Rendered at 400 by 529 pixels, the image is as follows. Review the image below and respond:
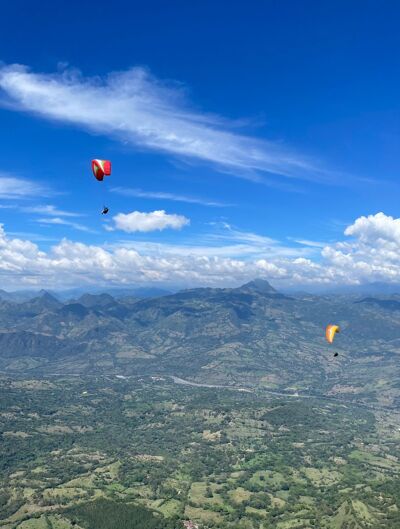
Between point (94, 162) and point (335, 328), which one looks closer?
point (94, 162)

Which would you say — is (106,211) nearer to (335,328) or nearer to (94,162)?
(94,162)

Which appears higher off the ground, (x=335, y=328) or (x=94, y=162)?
(x=94, y=162)

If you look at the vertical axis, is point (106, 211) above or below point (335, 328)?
above

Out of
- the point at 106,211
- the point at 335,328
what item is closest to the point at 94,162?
the point at 106,211

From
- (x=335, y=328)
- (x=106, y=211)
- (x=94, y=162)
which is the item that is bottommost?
(x=335, y=328)

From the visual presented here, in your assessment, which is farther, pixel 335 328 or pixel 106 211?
pixel 335 328
